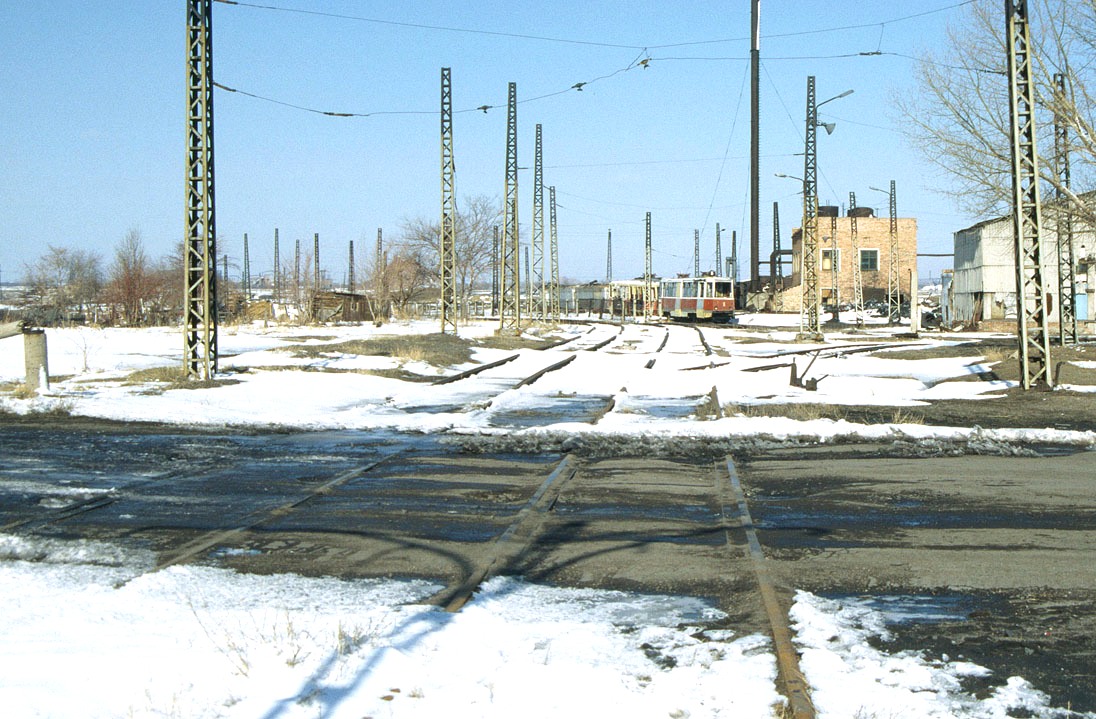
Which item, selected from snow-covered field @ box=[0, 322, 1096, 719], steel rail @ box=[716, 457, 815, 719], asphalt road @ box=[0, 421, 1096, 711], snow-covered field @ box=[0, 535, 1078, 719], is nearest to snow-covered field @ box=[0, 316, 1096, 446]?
asphalt road @ box=[0, 421, 1096, 711]

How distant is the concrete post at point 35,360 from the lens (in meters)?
16.3

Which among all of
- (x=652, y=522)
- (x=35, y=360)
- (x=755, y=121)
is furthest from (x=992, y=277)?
(x=652, y=522)

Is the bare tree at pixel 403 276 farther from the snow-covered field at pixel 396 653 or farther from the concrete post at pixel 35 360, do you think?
the snow-covered field at pixel 396 653

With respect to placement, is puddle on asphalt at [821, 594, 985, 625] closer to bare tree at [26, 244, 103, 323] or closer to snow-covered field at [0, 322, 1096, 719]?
snow-covered field at [0, 322, 1096, 719]

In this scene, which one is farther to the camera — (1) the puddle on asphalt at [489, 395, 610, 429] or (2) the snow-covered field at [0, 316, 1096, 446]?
(1) the puddle on asphalt at [489, 395, 610, 429]

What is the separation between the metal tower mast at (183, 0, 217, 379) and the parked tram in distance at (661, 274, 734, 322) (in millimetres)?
48772

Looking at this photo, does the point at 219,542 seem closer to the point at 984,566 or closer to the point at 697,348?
the point at 984,566

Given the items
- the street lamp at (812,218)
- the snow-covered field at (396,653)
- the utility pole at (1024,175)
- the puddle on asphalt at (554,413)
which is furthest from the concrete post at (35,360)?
the street lamp at (812,218)

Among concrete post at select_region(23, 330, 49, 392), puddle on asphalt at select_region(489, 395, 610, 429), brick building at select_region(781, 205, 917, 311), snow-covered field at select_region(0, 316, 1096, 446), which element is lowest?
puddle on asphalt at select_region(489, 395, 610, 429)

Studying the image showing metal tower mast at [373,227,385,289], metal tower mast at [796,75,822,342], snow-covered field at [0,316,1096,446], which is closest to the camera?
snow-covered field at [0,316,1096,446]

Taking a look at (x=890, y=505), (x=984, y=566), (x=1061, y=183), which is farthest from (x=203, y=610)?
(x=1061, y=183)

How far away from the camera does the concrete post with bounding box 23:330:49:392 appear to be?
16.3 m

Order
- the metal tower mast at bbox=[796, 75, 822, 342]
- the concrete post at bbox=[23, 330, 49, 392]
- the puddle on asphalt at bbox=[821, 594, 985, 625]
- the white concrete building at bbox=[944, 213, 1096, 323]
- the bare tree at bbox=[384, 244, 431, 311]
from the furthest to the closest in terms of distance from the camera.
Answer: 1. the bare tree at bbox=[384, 244, 431, 311]
2. the white concrete building at bbox=[944, 213, 1096, 323]
3. the metal tower mast at bbox=[796, 75, 822, 342]
4. the concrete post at bbox=[23, 330, 49, 392]
5. the puddle on asphalt at bbox=[821, 594, 985, 625]

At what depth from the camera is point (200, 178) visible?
18.9 meters
